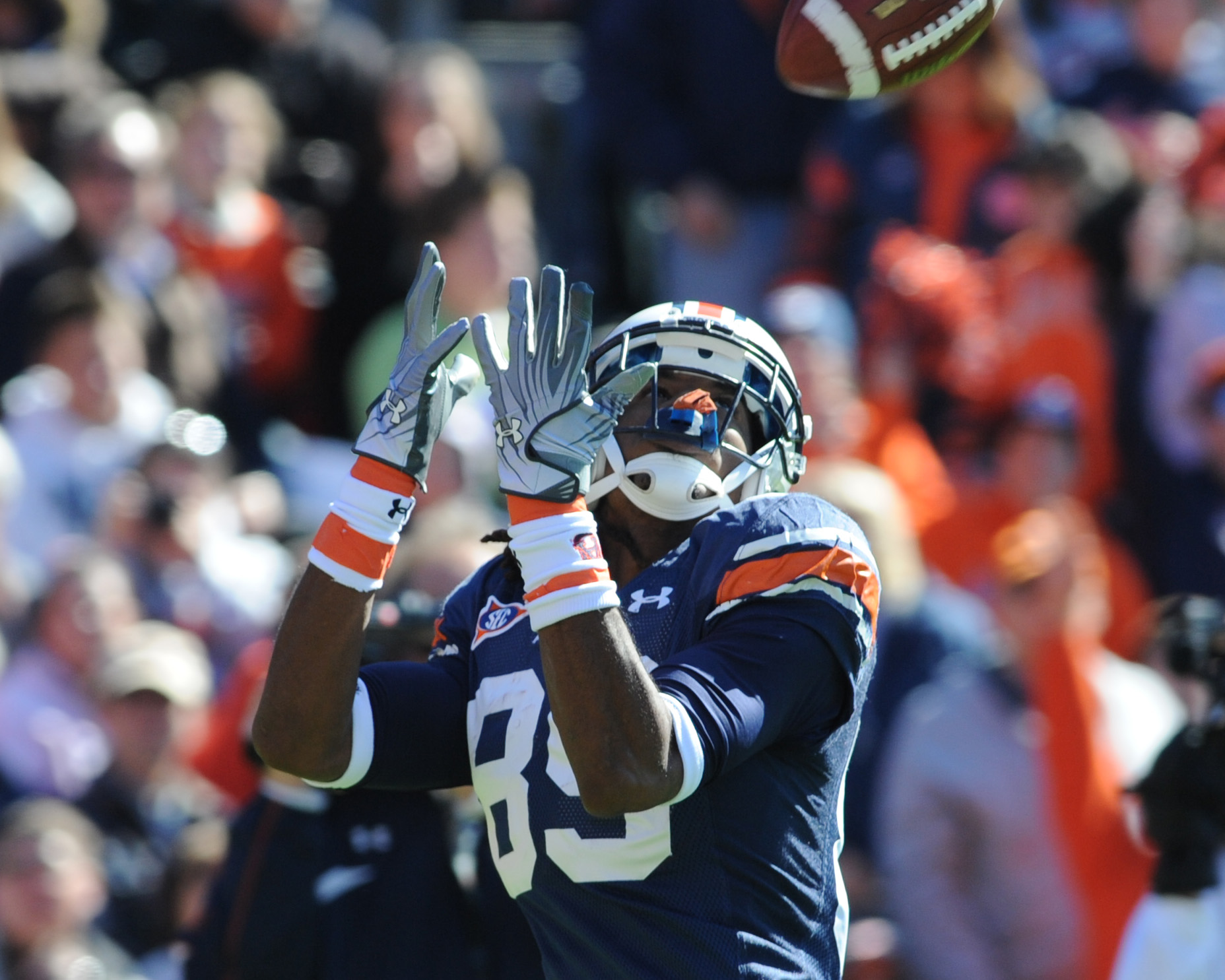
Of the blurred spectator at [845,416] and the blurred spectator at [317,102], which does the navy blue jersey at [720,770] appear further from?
the blurred spectator at [317,102]

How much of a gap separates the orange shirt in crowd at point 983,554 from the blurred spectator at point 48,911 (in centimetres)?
297

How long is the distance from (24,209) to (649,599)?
201 inches

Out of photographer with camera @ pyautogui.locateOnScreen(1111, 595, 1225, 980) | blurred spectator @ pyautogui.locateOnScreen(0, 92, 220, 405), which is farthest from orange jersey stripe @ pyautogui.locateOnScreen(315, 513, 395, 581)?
blurred spectator @ pyautogui.locateOnScreen(0, 92, 220, 405)

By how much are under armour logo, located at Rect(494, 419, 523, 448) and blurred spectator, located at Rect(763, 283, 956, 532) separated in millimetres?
3678

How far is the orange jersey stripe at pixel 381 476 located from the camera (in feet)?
9.43

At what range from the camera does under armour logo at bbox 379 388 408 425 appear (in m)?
2.88

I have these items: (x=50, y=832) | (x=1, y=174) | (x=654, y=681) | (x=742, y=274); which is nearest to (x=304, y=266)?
(x=1, y=174)

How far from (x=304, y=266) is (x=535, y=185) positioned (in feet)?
6.82

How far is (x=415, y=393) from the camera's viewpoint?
9.44 feet

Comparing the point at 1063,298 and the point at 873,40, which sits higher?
the point at 873,40

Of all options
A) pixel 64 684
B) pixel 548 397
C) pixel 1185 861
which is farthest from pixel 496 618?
pixel 64 684

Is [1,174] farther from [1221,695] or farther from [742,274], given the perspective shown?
[1221,695]

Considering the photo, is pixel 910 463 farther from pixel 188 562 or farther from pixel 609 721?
pixel 609 721

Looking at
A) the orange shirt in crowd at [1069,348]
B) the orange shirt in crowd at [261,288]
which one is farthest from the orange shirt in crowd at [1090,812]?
the orange shirt in crowd at [261,288]
